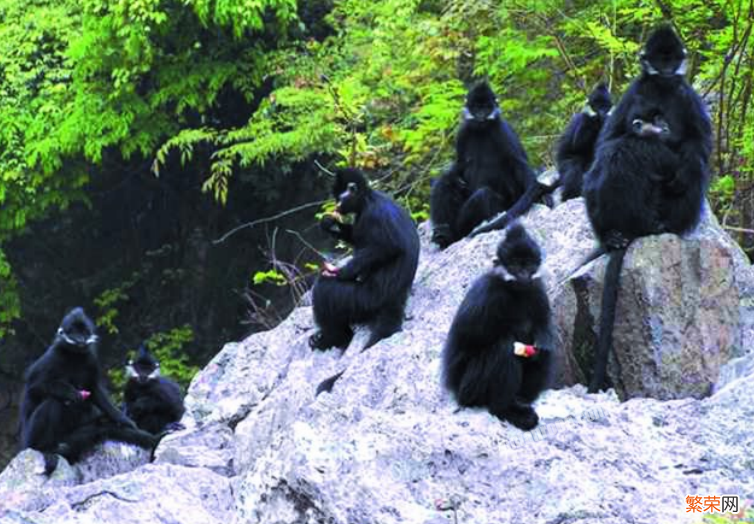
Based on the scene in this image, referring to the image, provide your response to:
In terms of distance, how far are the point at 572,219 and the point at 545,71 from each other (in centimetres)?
450

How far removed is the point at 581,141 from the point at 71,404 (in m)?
4.18

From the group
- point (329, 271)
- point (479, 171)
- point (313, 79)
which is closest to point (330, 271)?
point (329, 271)

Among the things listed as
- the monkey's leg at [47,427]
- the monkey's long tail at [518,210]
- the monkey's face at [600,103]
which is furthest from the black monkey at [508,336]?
the monkey's leg at [47,427]

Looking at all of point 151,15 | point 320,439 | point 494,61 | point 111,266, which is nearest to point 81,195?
point 111,266

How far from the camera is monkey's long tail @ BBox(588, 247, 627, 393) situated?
6672 mm

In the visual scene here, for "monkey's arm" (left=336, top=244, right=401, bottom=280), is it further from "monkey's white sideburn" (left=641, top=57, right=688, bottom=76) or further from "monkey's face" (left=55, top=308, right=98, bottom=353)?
"monkey's face" (left=55, top=308, right=98, bottom=353)

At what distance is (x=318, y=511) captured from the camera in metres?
4.44

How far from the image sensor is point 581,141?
8875 millimetres

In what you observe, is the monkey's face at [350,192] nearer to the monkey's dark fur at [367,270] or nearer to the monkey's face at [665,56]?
the monkey's dark fur at [367,270]

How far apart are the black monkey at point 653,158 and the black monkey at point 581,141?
1302 mm

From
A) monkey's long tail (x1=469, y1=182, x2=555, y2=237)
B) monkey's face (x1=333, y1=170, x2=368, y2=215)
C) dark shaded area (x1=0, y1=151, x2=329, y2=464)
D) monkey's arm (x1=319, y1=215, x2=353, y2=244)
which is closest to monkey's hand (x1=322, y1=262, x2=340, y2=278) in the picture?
monkey's arm (x1=319, y1=215, x2=353, y2=244)

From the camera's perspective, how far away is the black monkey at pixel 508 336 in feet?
18.3

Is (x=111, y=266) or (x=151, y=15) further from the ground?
(x=151, y=15)

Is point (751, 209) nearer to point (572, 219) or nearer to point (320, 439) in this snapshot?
point (572, 219)
